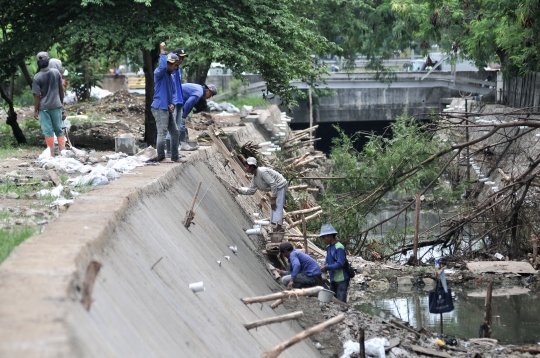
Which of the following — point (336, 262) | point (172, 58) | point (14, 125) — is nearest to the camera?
point (172, 58)

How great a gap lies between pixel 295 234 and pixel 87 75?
15.4 metres

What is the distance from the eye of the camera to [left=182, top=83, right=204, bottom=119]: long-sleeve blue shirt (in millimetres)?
15898

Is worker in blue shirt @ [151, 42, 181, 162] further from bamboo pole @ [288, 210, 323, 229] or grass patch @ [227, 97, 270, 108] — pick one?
grass patch @ [227, 97, 270, 108]

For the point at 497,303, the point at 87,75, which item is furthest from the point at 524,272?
the point at 87,75

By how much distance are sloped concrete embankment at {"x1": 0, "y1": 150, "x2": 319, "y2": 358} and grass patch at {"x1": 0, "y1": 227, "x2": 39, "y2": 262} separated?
0.30 m

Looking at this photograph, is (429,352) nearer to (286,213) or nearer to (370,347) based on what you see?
(370,347)

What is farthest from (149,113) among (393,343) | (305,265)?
(393,343)

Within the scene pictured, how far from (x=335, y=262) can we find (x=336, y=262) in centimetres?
6

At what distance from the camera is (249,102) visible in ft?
118

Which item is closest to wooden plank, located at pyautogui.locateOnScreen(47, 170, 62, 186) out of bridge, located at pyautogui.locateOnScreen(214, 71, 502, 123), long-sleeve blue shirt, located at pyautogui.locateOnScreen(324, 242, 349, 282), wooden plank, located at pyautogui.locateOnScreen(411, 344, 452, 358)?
long-sleeve blue shirt, located at pyautogui.locateOnScreen(324, 242, 349, 282)

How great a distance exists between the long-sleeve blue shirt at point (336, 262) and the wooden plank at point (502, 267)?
4.77m

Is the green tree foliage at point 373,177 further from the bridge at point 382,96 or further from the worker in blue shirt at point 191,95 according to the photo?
the bridge at point 382,96

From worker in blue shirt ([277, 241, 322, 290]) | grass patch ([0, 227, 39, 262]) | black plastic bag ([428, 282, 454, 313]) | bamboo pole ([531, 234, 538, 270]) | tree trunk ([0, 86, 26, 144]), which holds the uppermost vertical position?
grass patch ([0, 227, 39, 262])

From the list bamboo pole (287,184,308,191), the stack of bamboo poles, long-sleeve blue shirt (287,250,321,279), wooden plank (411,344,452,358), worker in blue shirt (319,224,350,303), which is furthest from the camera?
bamboo pole (287,184,308,191)
